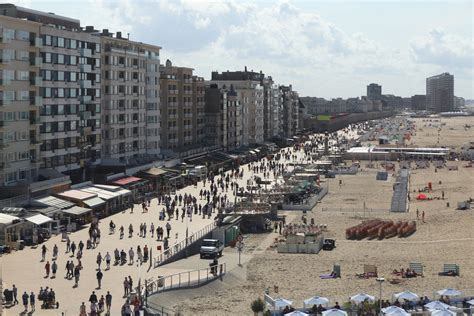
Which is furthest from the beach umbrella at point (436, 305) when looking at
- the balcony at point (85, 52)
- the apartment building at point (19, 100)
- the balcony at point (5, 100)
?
the balcony at point (85, 52)

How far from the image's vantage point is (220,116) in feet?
366

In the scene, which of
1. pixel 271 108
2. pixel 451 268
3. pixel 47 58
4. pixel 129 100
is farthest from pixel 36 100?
pixel 271 108

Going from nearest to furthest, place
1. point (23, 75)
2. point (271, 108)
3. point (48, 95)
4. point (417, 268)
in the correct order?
point (417, 268)
point (23, 75)
point (48, 95)
point (271, 108)

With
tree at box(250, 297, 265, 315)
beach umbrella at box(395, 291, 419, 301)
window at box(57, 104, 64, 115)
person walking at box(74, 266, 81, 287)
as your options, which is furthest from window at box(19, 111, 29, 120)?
beach umbrella at box(395, 291, 419, 301)

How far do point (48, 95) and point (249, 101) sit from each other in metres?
74.6

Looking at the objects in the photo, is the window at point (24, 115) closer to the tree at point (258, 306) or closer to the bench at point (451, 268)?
the tree at point (258, 306)

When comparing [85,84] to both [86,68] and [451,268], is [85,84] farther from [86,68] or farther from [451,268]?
[451,268]

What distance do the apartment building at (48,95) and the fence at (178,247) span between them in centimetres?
1463

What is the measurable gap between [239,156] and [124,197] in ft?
139

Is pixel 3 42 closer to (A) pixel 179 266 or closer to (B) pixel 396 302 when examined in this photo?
(A) pixel 179 266

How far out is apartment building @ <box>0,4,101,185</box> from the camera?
56.6 metres

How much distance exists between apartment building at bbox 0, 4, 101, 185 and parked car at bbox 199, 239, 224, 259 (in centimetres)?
1678

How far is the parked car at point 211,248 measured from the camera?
151 ft

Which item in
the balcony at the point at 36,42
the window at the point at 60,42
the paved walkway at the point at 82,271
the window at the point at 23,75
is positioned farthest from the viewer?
the window at the point at 60,42
